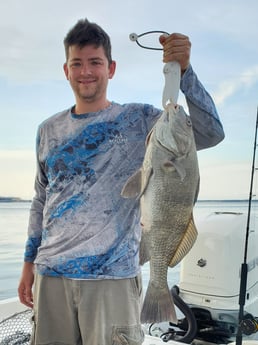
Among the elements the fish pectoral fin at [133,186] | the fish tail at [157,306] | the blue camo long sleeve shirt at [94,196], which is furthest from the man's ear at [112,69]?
the fish tail at [157,306]

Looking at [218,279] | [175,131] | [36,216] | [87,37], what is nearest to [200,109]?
[175,131]

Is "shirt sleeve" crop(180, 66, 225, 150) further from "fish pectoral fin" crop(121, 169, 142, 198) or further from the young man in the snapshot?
"fish pectoral fin" crop(121, 169, 142, 198)

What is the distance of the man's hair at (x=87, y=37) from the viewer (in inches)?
85.0

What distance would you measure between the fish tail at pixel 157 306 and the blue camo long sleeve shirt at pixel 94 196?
0.31m

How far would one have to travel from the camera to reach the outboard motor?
3.64m

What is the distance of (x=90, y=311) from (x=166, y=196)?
27.6 inches

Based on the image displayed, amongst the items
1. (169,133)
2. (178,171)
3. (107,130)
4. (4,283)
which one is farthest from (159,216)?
(4,283)

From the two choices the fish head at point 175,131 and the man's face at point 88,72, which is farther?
the man's face at point 88,72

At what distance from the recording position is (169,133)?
1605 millimetres

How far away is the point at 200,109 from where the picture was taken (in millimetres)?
1749

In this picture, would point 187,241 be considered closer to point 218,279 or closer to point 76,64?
point 76,64

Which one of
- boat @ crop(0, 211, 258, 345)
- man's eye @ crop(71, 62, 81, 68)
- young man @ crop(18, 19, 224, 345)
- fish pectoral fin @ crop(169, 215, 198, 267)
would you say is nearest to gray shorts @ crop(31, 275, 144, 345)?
young man @ crop(18, 19, 224, 345)

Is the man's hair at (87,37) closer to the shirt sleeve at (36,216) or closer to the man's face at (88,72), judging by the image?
the man's face at (88,72)

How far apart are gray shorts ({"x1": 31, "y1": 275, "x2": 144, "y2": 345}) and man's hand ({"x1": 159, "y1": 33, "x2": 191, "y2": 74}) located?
0.93 metres
